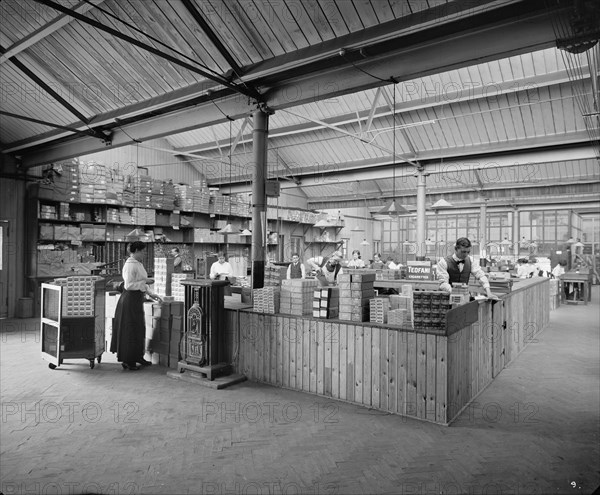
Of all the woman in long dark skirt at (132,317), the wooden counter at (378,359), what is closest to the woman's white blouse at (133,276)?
the woman in long dark skirt at (132,317)

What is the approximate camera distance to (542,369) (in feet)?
21.1

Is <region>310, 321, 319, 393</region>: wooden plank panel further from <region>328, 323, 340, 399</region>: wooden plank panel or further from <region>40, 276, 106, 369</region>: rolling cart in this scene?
<region>40, 276, 106, 369</region>: rolling cart

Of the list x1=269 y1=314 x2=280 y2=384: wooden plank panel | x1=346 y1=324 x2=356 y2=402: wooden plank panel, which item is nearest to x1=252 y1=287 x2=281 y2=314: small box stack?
x1=269 y1=314 x2=280 y2=384: wooden plank panel

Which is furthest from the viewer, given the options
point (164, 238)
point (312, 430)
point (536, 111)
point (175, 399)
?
point (164, 238)

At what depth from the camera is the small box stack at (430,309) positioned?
14.3 ft

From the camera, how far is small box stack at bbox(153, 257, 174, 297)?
6941mm

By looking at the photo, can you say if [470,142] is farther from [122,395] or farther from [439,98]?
[122,395]

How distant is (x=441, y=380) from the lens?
4277 millimetres

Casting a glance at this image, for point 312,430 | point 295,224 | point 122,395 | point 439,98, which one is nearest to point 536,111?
point 439,98

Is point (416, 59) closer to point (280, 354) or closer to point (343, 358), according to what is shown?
point (343, 358)

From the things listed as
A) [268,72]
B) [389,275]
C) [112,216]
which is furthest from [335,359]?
[112,216]

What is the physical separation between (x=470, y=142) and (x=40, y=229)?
35.8ft

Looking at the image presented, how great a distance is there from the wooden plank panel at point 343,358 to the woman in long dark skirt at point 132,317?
3141 millimetres

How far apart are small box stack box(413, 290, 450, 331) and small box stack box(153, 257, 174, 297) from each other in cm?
412
